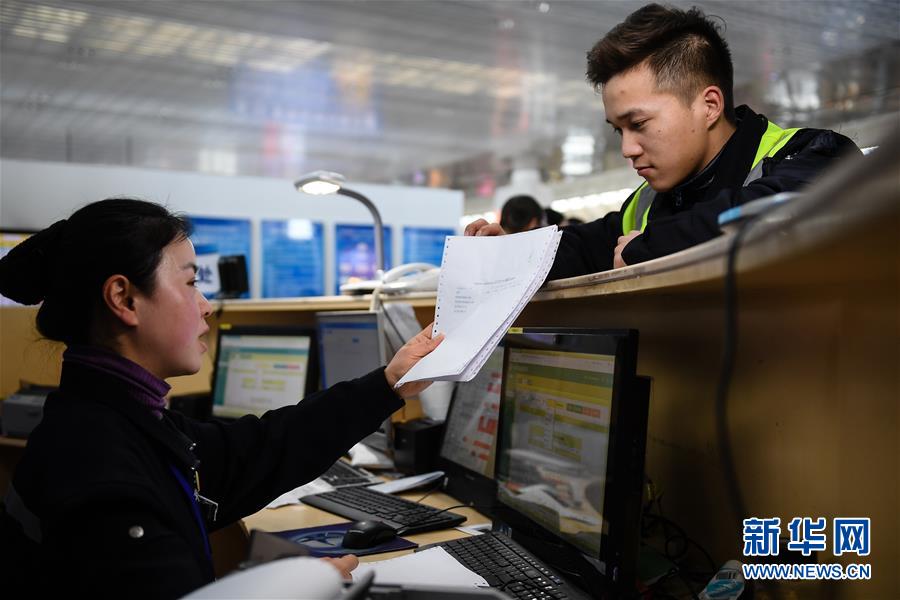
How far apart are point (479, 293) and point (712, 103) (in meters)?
0.52

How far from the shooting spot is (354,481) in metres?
2.04

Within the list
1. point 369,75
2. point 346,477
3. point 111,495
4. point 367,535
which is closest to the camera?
point 111,495

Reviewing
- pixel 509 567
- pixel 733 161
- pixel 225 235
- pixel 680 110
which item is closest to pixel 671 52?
pixel 680 110

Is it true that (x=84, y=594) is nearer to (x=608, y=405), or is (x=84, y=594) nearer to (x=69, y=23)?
(x=608, y=405)

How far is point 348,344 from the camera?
2311 millimetres

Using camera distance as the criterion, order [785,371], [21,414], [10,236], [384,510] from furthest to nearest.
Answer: [10,236] < [21,414] < [384,510] < [785,371]

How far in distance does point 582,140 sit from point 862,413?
9.65 metres

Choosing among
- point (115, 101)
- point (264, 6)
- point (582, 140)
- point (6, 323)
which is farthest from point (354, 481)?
point (582, 140)

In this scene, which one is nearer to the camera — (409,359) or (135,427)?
(135,427)

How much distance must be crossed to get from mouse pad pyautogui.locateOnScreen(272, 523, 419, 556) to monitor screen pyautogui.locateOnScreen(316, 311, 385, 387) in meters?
0.62

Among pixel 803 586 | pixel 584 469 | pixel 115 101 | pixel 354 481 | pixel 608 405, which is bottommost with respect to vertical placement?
pixel 354 481

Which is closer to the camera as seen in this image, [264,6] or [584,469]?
[584,469]

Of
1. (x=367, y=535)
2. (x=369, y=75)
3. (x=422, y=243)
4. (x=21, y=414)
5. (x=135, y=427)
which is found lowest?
(x=21, y=414)

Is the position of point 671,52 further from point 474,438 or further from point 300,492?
point 300,492
